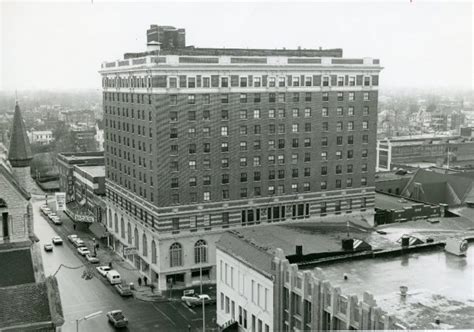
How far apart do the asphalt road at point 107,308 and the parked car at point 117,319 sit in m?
0.68

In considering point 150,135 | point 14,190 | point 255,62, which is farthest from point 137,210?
point 14,190

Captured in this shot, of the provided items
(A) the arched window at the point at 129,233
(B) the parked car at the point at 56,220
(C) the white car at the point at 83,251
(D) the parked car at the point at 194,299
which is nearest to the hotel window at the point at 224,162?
(D) the parked car at the point at 194,299

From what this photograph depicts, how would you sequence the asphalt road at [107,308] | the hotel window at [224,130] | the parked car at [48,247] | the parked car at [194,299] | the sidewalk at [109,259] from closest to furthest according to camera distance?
the asphalt road at [107,308]
the parked car at [194,299]
the sidewalk at [109,259]
the hotel window at [224,130]
the parked car at [48,247]

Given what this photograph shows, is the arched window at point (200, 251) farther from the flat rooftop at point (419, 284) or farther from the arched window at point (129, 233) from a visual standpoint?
the flat rooftop at point (419, 284)

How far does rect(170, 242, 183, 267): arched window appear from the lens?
86.6 metres

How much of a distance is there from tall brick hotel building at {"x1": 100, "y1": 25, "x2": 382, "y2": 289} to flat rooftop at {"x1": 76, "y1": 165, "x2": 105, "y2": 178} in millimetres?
23917

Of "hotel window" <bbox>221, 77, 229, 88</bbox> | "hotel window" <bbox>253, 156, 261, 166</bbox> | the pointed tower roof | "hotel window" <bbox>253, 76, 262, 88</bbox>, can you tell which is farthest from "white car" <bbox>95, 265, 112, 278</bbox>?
the pointed tower roof

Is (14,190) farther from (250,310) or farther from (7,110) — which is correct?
(7,110)

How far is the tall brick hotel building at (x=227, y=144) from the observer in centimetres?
Result: 8519

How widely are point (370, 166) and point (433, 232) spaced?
26.7m

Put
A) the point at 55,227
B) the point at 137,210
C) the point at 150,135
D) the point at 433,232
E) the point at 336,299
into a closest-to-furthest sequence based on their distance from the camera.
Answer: the point at 336,299, the point at 433,232, the point at 150,135, the point at 137,210, the point at 55,227

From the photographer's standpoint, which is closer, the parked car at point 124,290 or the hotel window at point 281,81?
the parked car at point 124,290

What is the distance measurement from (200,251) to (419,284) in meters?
42.3

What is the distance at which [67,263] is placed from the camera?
99.2 m
